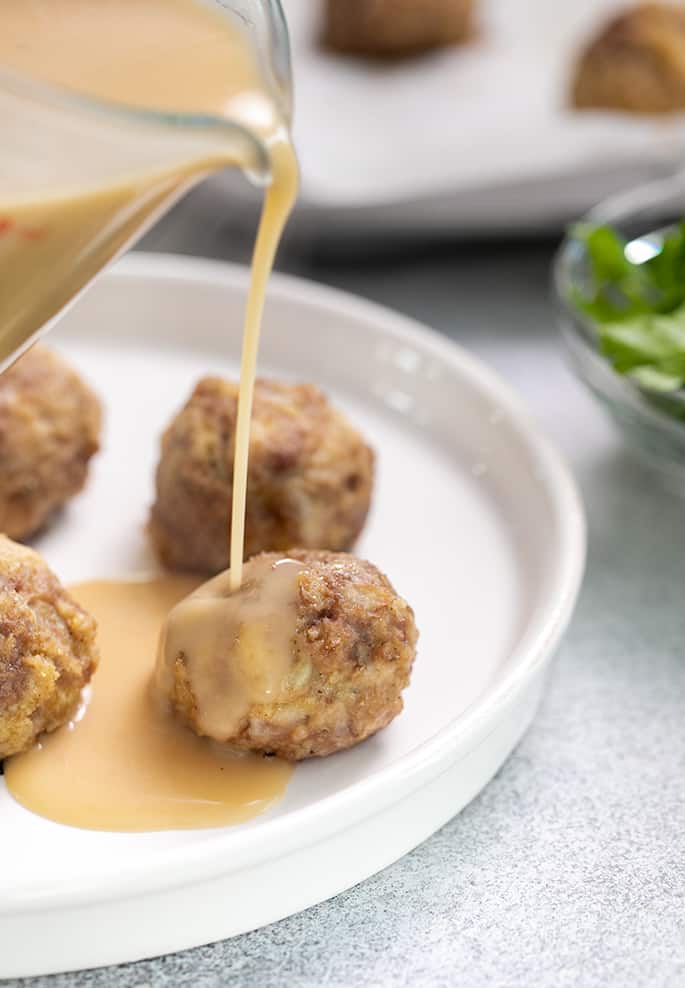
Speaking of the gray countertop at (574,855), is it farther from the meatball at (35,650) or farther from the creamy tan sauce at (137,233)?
the meatball at (35,650)

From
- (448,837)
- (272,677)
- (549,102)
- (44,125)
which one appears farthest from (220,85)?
(549,102)

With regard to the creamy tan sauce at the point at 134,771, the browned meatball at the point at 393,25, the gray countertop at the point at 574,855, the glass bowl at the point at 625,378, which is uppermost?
the browned meatball at the point at 393,25

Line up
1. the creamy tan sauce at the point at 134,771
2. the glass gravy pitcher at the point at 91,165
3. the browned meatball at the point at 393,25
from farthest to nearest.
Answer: the browned meatball at the point at 393,25
the creamy tan sauce at the point at 134,771
the glass gravy pitcher at the point at 91,165

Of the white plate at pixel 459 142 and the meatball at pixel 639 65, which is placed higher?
the meatball at pixel 639 65

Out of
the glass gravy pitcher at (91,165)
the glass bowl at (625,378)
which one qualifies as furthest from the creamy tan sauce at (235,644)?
the glass bowl at (625,378)

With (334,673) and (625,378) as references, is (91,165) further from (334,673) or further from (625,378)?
(625,378)

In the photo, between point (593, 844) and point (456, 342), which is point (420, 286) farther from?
point (593, 844)
